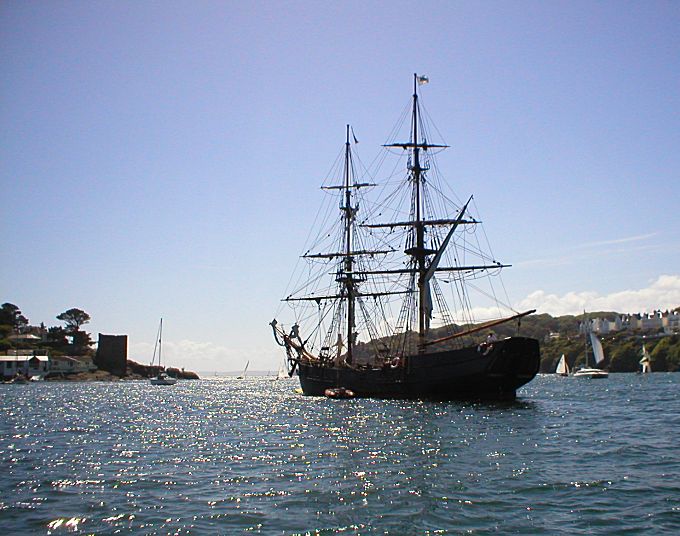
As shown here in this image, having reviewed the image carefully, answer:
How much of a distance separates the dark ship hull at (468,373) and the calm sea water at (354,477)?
36.7 feet

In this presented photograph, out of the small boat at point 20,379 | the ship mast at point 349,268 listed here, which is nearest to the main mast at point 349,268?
the ship mast at point 349,268

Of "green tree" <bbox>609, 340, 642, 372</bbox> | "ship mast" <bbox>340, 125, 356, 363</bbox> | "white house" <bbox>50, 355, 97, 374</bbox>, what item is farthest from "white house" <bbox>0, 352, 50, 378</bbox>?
"green tree" <bbox>609, 340, 642, 372</bbox>

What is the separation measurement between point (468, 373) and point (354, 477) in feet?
109

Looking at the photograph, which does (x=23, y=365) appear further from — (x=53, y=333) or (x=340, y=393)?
(x=340, y=393)

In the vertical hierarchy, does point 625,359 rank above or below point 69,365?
above

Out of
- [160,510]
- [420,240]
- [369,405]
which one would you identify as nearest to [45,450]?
[160,510]

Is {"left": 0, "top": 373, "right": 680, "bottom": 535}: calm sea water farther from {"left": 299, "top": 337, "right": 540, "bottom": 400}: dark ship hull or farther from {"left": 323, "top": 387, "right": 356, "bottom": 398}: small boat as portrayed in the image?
{"left": 323, "top": 387, "right": 356, "bottom": 398}: small boat

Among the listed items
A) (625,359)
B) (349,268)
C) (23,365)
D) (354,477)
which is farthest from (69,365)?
(625,359)

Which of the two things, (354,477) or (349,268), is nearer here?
(354,477)

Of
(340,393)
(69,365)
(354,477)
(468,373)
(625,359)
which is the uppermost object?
(625,359)

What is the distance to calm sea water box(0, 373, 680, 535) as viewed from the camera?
678 inches

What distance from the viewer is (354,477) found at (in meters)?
23.0

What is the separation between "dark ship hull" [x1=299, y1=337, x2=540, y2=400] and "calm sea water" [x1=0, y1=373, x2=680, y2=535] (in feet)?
36.7

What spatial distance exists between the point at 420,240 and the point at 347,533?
52559mm
